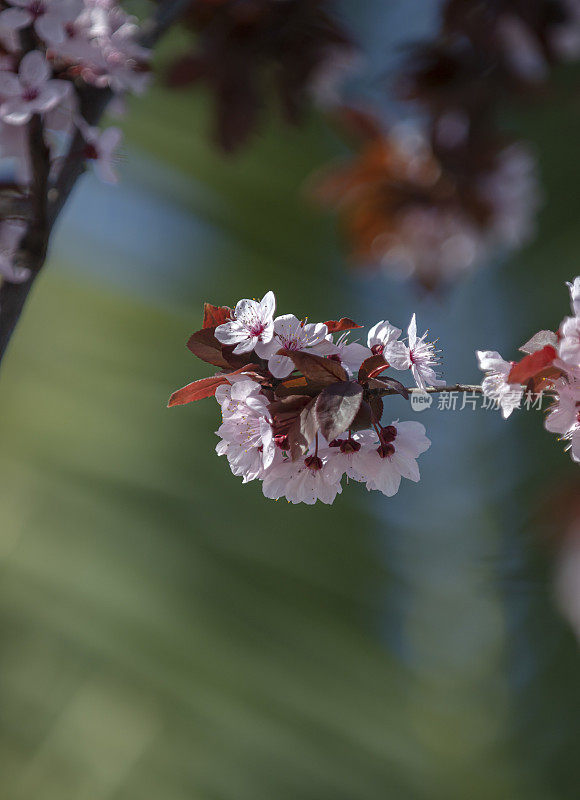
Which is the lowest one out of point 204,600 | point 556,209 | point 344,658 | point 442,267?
point 344,658

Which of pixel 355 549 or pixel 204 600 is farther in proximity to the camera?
pixel 355 549

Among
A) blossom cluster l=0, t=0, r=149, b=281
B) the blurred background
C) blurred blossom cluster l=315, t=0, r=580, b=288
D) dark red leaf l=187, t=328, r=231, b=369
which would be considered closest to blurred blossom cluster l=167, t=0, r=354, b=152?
blurred blossom cluster l=315, t=0, r=580, b=288

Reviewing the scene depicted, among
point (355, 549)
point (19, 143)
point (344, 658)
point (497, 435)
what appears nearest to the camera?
point (19, 143)

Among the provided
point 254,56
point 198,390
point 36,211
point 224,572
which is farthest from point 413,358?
point 224,572

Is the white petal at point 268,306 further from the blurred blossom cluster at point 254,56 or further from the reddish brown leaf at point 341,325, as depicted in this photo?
the blurred blossom cluster at point 254,56

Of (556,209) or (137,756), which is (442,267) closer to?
(556,209)

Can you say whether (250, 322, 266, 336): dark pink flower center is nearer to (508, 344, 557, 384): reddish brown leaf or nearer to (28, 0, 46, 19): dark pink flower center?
(508, 344, 557, 384): reddish brown leaf

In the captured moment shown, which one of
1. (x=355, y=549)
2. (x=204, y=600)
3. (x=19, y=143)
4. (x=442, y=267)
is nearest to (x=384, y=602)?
(x=355, y=549)

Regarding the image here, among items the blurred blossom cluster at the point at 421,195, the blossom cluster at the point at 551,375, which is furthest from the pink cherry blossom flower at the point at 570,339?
the blurred blossom cluster at the point at 421,195
